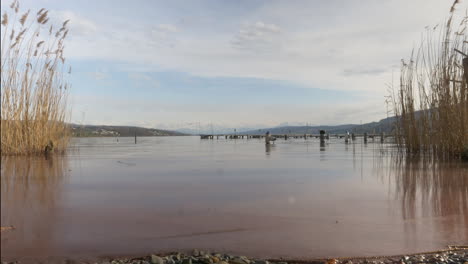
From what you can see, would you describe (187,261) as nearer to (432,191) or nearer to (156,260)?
(156,260)

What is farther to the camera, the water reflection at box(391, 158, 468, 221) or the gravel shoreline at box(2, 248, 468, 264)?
the water reflection at box(391, 158, 468, 221)

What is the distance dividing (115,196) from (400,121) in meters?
9.17

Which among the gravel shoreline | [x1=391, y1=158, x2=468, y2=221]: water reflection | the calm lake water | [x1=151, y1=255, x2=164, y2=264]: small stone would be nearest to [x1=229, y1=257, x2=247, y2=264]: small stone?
the gravel shoreline

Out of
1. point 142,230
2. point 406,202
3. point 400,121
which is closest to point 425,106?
point 400,121

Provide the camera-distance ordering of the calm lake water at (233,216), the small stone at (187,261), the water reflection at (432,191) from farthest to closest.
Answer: the water reflection at (432,191), the calm lake water at (233,216), the small stone at (187,261)

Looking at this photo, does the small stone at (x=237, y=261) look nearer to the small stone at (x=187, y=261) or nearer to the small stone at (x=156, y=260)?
the small stone at (x=187, y=261)

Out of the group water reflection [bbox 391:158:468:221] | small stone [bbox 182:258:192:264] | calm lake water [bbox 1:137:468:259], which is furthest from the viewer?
water reflection [bbox 391:158:468:221]

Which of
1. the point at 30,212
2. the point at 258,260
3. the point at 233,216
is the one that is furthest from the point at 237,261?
the point at 30,212

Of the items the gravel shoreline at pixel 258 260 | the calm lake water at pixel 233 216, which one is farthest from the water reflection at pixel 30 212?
the gravel shoreline at pixel 258 260

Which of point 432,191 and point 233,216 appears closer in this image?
point 233,216

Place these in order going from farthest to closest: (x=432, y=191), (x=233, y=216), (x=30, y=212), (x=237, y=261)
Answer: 1. (x=432, y=191)
2. (x=233, y=216)
3. (x=30, y=212)
4. (x=237, y=261)

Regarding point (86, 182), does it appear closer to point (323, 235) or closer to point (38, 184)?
point (38, 184)

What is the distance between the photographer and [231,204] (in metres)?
3.31

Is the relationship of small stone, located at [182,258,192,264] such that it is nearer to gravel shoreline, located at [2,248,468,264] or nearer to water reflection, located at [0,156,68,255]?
gravel shoreline, located at [2,248,468,264]
